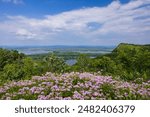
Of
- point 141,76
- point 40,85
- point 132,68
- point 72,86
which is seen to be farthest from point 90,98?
point 132,68

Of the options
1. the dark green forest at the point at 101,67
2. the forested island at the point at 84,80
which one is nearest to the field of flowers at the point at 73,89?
the forested island at the point at 84,80

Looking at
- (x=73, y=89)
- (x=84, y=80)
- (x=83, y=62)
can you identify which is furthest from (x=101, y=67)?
(x=73, y=89)

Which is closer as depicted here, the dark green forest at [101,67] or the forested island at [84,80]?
the forested island at [84,80]

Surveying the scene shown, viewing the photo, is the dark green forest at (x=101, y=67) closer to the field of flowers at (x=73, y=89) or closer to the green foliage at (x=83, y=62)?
the green foliage at (x=83, y=62)

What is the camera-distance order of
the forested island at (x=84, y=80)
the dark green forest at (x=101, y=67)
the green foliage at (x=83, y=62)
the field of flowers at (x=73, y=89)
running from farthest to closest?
the green foliage at (x=83, y=62), the dark green forest at (x=101, y=67), the forested island at (x=84, y=80), the field of flowers at (x=73, y=89)

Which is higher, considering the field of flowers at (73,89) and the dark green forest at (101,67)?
the dark green forest at (101,67)

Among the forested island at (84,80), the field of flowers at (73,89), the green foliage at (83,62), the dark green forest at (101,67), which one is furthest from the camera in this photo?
the green foliage at (83,62)

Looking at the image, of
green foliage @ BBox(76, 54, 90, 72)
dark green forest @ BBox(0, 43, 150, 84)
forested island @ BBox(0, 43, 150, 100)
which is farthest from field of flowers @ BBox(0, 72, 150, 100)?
green foliage @ BBox(76, 54, 90, 72)
